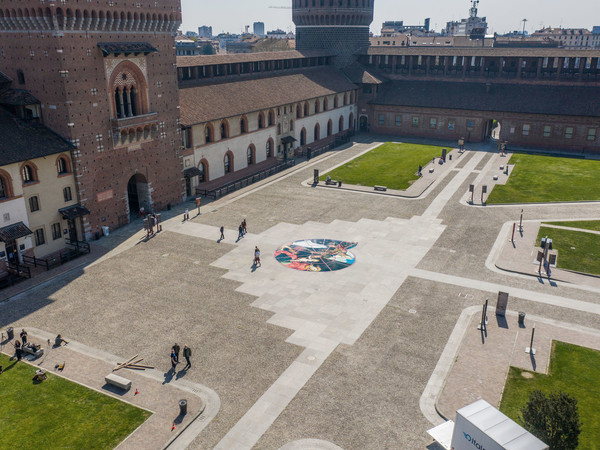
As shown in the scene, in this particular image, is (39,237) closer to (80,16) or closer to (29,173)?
(29,173)

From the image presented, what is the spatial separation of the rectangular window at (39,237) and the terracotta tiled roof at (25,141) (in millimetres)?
6003

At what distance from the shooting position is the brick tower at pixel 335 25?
9112 centimetres

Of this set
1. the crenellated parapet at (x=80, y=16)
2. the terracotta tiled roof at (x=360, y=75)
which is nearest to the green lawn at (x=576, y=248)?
the crenellated parapet at (x=80, y=16)

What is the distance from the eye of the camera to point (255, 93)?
226 feet

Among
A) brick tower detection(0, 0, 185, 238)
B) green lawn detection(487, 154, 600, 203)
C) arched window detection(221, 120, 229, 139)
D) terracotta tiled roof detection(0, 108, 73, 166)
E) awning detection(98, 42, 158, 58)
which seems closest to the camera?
terracotta tiled roof detection(0, 108, 73, 166)

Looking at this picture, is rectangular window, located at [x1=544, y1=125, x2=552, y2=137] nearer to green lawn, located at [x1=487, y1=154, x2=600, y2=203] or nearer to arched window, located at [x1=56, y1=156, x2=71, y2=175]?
green lawn, located at [x1=487, y1=154, x2=600, y2=203]

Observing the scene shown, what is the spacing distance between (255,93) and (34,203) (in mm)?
35893

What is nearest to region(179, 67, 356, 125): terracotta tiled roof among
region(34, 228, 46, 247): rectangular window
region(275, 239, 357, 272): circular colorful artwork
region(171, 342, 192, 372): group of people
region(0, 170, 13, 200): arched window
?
region(34, 228, 46, 247): rectangular window

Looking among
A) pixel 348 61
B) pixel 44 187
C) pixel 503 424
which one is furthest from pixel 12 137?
pixel 348 61

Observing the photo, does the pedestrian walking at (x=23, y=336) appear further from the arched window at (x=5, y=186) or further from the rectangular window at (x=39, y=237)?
the rectangular window at (x=39, y=237)

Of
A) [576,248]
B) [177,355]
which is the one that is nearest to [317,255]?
[177,355]

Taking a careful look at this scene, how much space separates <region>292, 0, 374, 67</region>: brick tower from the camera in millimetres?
91125

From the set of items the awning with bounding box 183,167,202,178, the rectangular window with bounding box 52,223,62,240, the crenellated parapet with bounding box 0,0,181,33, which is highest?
the crenellated parapet with bounding box 0,0,181,33

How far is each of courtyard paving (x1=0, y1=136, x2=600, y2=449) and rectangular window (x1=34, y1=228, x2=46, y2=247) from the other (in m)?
4.52
